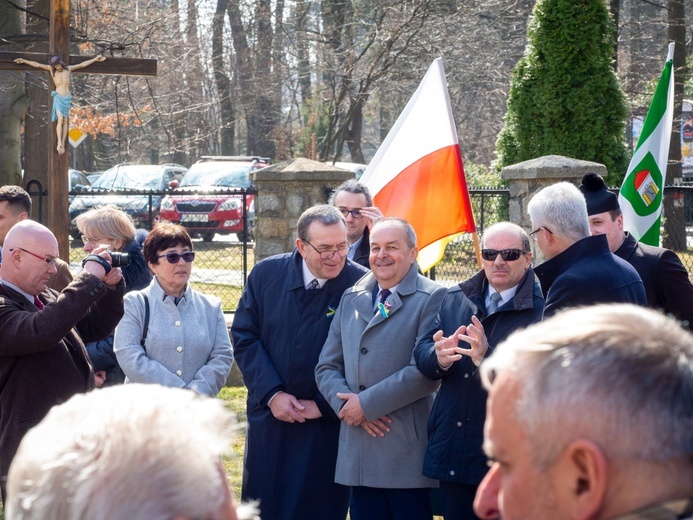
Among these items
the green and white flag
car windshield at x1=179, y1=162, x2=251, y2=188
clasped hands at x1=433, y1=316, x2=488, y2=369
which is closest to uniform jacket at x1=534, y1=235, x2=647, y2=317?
clasped hands at x1=433, y1=316, x2=488, y2=369

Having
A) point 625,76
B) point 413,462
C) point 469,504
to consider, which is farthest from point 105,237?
point 625,76

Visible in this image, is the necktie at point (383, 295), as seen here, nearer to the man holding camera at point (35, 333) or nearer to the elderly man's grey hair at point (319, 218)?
the elderly man's grey hair at point (319, 218)

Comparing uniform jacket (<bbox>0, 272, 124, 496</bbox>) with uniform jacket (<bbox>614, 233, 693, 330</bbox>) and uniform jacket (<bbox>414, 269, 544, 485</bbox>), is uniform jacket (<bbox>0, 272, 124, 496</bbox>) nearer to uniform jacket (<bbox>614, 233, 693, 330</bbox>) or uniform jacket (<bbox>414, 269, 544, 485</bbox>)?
uniform jacket (<bbox>414, 269, 544, 485</bbox>)

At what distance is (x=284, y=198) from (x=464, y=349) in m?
5.26

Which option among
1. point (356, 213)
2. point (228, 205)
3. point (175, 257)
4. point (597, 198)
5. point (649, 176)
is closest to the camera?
point (175, 257)

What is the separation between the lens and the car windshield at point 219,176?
70.3 feet

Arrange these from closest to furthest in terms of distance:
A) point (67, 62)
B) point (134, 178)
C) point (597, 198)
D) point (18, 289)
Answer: point (18, 289) < point (597, 198) < point (67, 62) < point (134, 178)

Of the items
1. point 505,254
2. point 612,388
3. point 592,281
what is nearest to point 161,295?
point 505,254

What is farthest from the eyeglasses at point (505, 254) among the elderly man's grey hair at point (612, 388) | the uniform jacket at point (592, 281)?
the elderly man's grey hair at point (612, 388)

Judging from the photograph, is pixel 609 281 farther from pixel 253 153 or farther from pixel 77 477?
pixel 253 153

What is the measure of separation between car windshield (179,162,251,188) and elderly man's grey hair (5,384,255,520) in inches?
775

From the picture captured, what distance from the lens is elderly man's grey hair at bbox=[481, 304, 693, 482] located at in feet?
4.73

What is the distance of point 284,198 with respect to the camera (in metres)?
9.16

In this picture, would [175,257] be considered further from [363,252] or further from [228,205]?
[228,205]
